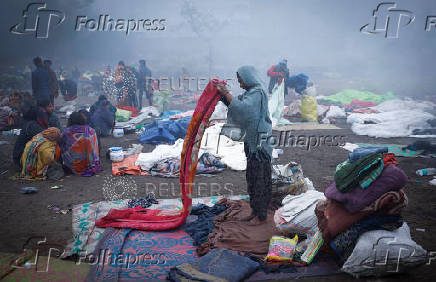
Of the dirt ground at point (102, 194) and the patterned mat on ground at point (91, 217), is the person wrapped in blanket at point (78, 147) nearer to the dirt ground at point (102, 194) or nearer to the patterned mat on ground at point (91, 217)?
the dirt ground at point (102, 194)

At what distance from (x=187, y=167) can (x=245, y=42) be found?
2892 centimetres

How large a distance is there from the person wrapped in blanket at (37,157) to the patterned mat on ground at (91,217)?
1544 millimetres

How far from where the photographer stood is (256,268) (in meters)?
2.89

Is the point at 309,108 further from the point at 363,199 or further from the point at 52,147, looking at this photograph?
the point at 363,199

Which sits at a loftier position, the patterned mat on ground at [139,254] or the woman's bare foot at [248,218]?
the woman's bare foot at [248,218]

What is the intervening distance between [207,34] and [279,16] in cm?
688

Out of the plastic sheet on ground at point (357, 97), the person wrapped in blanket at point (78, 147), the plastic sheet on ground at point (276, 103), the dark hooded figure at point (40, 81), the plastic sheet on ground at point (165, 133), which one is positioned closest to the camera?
the person wrapped in blanket at point (78, 147)

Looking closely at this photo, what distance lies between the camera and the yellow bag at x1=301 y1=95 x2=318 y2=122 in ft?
33.6

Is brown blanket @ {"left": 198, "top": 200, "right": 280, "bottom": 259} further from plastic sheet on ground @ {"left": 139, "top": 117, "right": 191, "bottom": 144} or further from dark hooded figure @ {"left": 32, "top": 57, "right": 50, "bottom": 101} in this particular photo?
dark hooded figure @ {"left": 32, "top": 57, "right": 50, "bottom": 101}

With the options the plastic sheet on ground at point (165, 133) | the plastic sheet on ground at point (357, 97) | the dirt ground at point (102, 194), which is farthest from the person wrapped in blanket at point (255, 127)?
the plastic sheet on ground at point (357, 97)

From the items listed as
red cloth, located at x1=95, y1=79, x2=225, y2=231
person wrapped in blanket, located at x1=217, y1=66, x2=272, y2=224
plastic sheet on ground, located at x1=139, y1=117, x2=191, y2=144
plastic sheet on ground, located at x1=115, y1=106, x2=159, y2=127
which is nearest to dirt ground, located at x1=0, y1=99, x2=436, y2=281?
plastic sheet on ground, located at x1=139, y1=117, x2=191, y2=144

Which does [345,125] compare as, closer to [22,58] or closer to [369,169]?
[369,169]

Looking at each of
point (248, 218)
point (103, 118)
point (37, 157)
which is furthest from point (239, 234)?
point (103, 118)

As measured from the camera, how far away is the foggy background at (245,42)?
22.1 meters
